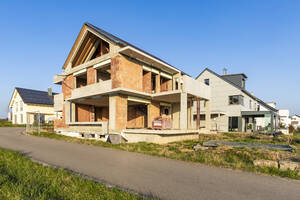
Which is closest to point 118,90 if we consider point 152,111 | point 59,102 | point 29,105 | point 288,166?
point 152,111

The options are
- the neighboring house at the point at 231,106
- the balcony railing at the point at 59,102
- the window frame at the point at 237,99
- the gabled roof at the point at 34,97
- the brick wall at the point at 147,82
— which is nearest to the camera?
the brick wall at the point at 147,82

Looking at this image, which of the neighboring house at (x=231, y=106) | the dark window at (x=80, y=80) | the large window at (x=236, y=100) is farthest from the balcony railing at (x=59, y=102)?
the large window at (x=236, y=100)

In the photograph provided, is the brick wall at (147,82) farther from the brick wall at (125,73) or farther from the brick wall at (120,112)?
the brick wall at (120,112)

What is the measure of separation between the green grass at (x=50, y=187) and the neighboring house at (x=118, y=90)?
24.5ft

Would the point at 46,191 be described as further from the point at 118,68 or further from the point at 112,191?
the point at 118,68

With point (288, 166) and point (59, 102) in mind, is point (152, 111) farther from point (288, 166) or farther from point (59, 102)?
point (288, 166)

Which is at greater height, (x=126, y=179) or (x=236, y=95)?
(x=236, y=95)

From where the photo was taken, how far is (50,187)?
12.6 ft

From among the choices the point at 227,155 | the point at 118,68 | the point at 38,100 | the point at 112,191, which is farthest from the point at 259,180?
the point at 38,100

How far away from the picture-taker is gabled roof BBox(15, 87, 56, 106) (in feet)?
118

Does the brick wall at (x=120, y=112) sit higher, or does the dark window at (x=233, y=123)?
the brick wall at (x=120, y=112)

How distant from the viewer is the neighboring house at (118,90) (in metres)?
13.1

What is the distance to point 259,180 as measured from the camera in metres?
4.76

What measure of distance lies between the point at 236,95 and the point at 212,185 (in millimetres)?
24095
